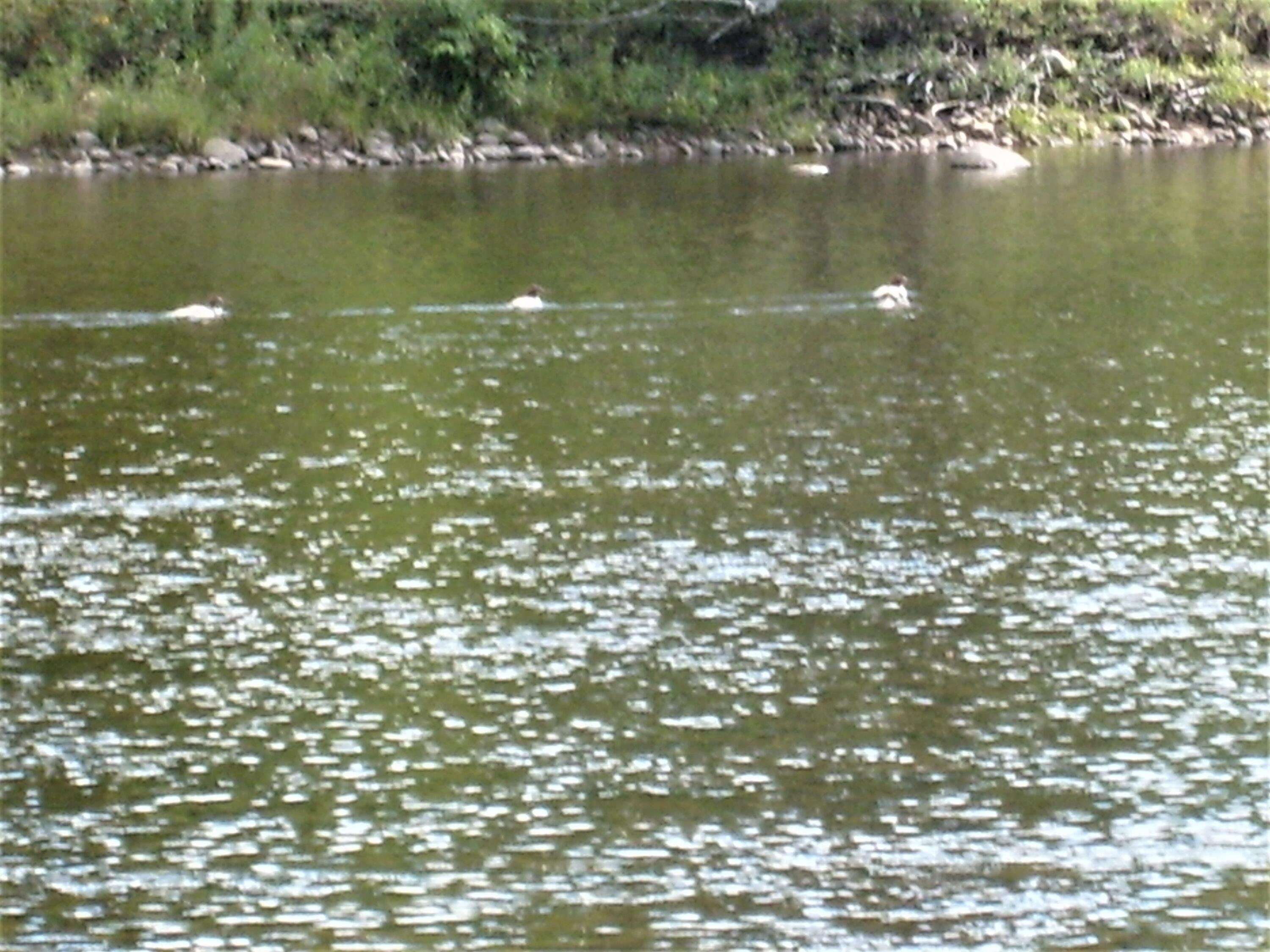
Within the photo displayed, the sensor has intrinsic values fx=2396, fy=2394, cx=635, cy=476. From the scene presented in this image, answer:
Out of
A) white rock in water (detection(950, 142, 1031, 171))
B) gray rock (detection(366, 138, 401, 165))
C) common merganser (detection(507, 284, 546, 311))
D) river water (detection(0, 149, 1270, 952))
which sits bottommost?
river water (detection(0, 149, 1270, 952))

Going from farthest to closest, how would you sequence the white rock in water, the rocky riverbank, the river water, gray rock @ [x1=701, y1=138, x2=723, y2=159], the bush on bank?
gray rock @ [x1=701, y1=138, x2=723, y2=159], the bush on bank, the rocky riverbank, the white rock in water, the river water

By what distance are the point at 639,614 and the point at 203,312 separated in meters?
16.6

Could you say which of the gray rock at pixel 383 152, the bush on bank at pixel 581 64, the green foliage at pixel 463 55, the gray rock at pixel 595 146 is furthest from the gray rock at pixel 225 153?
the gray rock at pixel 595 146

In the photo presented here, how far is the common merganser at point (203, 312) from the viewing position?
34.6 metres

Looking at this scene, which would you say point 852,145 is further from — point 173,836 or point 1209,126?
point 173,836

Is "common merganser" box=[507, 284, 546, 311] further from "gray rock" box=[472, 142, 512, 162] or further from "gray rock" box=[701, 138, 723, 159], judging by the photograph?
"gray rock" box=[701, 138, 723, 159]

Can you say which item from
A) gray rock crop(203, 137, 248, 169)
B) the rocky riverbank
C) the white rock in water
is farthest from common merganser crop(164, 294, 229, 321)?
the white rock in water

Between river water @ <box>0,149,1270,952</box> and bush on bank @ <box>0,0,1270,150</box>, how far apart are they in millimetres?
23023

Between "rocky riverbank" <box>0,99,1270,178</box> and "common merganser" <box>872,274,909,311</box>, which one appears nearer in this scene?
"common merganser" <box>872,274,909,311</box>

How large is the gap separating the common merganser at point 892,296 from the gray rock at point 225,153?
26.7 m

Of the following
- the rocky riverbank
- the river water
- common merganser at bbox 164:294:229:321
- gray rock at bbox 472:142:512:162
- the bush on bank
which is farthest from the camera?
the bush on bank

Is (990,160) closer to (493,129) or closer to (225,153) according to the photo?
(493,129)

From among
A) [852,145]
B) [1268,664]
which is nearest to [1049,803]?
[1268,664]

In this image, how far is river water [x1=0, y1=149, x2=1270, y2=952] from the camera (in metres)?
14.4
